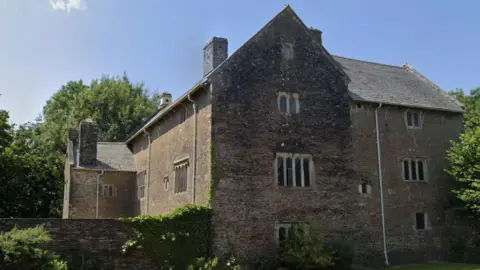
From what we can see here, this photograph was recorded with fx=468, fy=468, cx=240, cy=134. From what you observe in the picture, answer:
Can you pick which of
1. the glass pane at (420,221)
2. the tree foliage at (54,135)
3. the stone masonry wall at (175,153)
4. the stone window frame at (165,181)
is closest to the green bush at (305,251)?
the stone masonry wall at (175,153)

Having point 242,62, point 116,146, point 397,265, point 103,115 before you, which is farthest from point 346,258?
point 103,115

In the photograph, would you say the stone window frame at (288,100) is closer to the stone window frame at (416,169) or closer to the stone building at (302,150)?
the stone building at (302,150)

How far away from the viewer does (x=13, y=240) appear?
15.6 metres

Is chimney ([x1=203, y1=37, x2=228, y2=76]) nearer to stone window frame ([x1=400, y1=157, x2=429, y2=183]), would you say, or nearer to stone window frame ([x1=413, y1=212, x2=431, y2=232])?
stone window frame ([x1=400, y1=157, x2=429, y2=183])

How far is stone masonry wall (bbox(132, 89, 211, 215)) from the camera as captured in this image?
72.4 feet

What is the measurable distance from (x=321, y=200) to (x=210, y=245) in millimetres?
6221

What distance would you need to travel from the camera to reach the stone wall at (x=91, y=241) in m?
18.2

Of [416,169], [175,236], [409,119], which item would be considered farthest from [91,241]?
[409,119]

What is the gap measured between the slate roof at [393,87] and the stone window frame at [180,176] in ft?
32.3

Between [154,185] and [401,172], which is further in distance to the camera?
[154,185]

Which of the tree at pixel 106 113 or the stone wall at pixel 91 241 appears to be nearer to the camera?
the stone wall at pixel 91 241

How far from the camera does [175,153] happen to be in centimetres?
2633

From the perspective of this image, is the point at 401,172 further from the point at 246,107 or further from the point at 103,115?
the point at 103,115

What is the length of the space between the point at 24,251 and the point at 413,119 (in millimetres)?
21978
